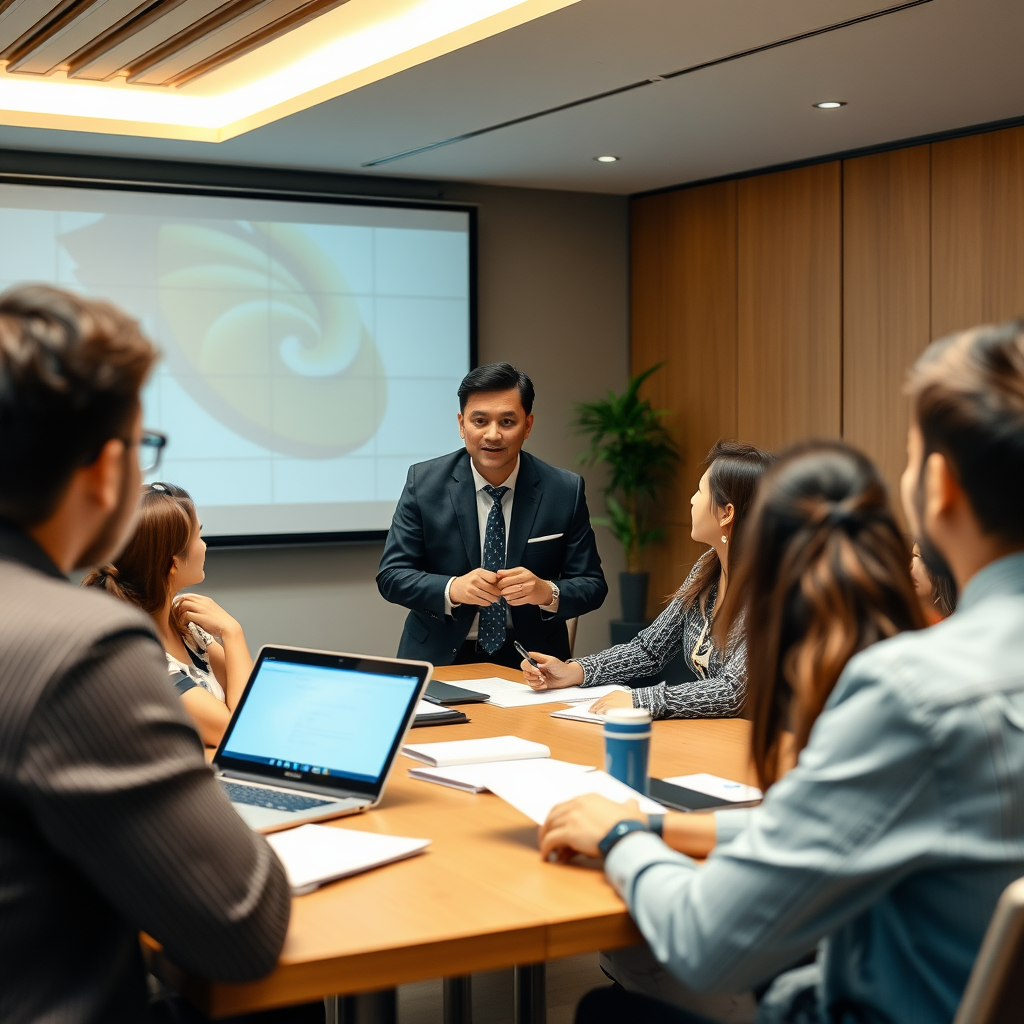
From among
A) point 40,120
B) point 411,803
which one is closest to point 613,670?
point 411,803

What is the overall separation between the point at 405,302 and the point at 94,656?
18.0ft

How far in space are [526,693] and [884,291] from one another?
344 centimetres

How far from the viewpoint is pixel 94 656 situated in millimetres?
1142

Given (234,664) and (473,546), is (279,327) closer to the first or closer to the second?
(473,546)

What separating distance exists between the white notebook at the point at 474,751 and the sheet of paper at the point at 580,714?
0.89ft

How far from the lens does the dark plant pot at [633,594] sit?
22.6 feet

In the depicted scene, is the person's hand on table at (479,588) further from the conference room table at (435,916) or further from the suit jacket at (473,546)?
the conference room table at (435,916)

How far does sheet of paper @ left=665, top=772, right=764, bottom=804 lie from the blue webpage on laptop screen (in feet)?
1.77

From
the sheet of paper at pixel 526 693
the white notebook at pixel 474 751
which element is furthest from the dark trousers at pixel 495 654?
the white notebook at pixel 474 751

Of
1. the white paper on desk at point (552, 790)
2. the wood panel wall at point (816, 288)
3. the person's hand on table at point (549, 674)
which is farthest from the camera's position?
the wood panel wall at point (816, 288)

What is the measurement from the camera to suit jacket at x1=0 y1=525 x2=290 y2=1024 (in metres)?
1.12

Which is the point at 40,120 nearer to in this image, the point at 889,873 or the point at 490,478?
the point at 490,478

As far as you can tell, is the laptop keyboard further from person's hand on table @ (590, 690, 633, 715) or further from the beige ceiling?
the beige ceiling

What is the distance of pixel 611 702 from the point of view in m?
2.75
